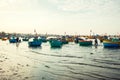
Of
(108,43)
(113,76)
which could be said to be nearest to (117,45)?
(108,43)

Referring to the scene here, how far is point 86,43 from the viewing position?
81.8m

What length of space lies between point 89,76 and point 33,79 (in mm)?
5965

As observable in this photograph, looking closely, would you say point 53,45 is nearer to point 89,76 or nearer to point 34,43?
point 34,43

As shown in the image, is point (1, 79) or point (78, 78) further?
point (78, 78)

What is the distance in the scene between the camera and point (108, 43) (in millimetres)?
67625

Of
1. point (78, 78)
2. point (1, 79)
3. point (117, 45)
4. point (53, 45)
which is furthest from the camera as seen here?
point (53, 45)

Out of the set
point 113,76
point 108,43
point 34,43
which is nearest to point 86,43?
point 108,43

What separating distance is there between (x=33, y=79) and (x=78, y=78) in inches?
179

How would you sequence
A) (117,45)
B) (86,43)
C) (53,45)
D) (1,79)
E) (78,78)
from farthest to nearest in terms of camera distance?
(86,43)
(53,45)
(117,45)
(78,78)
(1,79)

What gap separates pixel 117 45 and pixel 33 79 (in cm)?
5373

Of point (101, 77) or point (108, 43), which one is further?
point (108, 43)

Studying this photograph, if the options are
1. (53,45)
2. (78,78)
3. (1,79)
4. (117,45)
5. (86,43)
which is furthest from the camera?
(86,43)

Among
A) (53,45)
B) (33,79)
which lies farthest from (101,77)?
(53,45)

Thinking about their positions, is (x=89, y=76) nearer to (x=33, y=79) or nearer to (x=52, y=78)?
(x=52, y=78)
